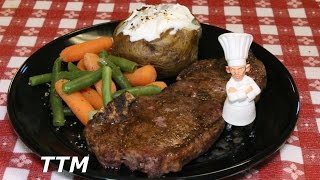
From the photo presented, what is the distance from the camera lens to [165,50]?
179cm

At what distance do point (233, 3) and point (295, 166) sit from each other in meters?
1.24

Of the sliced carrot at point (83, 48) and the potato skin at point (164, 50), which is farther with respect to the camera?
the sliced carrot at point (83, 48)

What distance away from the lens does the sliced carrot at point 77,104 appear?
1654 mm

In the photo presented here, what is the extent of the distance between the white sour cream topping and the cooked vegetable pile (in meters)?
0.11

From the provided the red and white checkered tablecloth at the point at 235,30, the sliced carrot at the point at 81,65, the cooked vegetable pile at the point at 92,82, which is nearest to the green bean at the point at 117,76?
the cooked vegetable pile at the point at 92,82

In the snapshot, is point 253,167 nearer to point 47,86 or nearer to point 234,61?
point 234,61

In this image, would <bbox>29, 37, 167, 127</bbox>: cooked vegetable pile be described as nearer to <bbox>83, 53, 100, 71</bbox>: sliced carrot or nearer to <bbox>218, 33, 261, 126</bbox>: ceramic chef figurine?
<bbox>83, 53, 100, 71</bbox>: sliced carrot

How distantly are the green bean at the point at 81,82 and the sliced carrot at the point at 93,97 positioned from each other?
4cm

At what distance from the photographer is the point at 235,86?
4.92 ft

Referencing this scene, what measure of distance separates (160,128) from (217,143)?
22 cm

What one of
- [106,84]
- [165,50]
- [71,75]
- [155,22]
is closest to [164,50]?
[165,50]

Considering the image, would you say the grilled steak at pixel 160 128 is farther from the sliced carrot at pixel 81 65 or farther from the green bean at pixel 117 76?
the sliced carrot at pixel 81 65

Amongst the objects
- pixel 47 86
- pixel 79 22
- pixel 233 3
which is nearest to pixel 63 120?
pixel 47 86

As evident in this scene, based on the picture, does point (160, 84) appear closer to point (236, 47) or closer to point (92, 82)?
point (92, 82)
